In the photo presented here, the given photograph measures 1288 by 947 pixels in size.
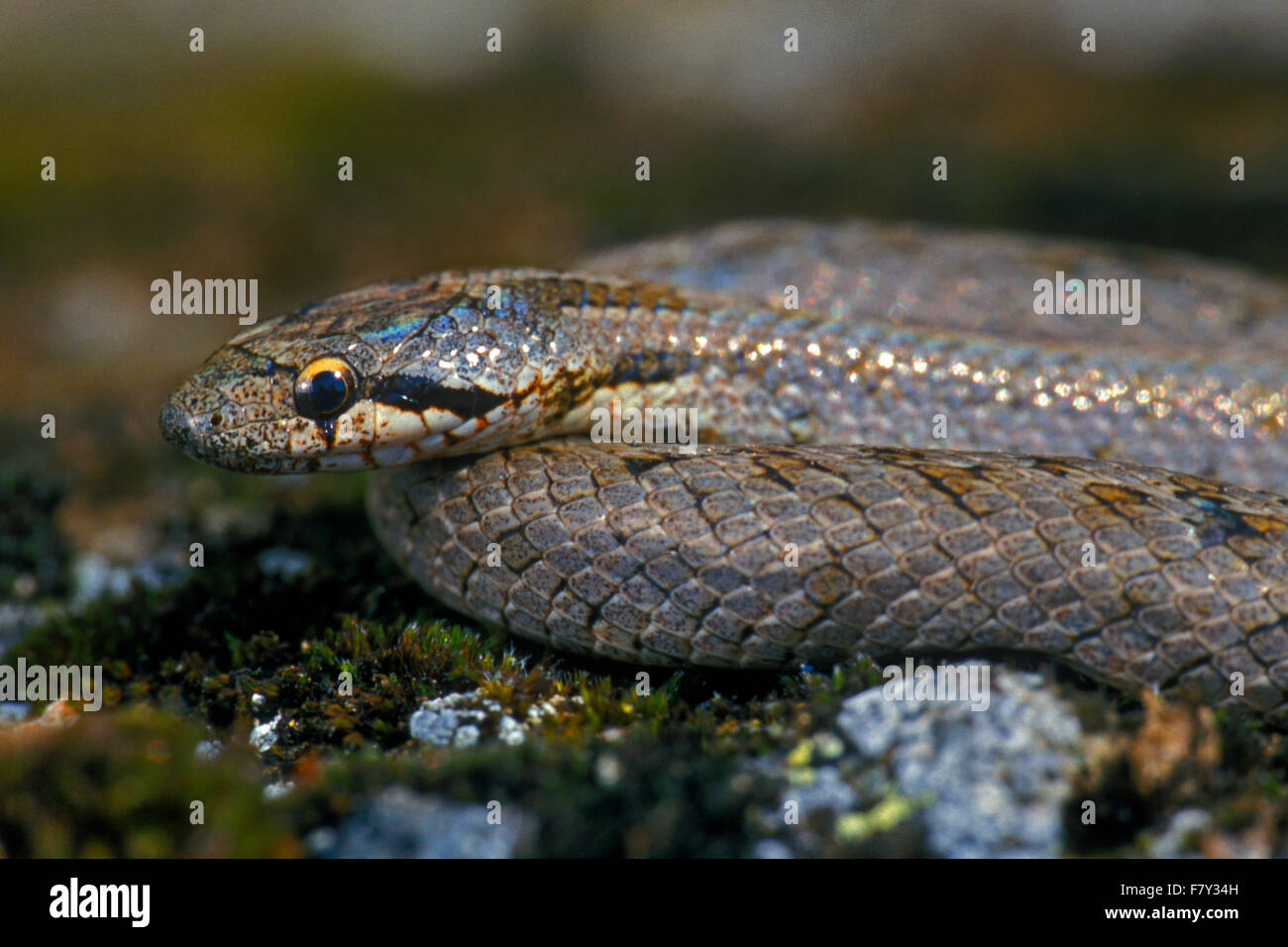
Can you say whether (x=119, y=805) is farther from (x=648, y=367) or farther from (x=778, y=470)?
(x=648, y=367)

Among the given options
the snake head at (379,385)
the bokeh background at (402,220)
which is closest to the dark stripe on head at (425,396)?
the snake head at (379,385)

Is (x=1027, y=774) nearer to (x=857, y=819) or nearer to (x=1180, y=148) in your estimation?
(x=857, y=819)

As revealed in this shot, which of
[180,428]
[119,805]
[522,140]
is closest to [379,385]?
[180,428]

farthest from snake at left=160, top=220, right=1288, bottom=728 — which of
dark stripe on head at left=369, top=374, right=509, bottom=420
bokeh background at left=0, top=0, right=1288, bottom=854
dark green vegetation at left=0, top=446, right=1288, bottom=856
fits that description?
bokeh background at left=0, top=0, right=1288, bottom=854

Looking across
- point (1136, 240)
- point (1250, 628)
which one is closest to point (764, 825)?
point (1250, 628)

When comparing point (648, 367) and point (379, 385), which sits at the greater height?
point (648, 367)

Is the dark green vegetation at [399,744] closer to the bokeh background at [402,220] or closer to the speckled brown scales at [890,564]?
the bokeh background at [402,220]
